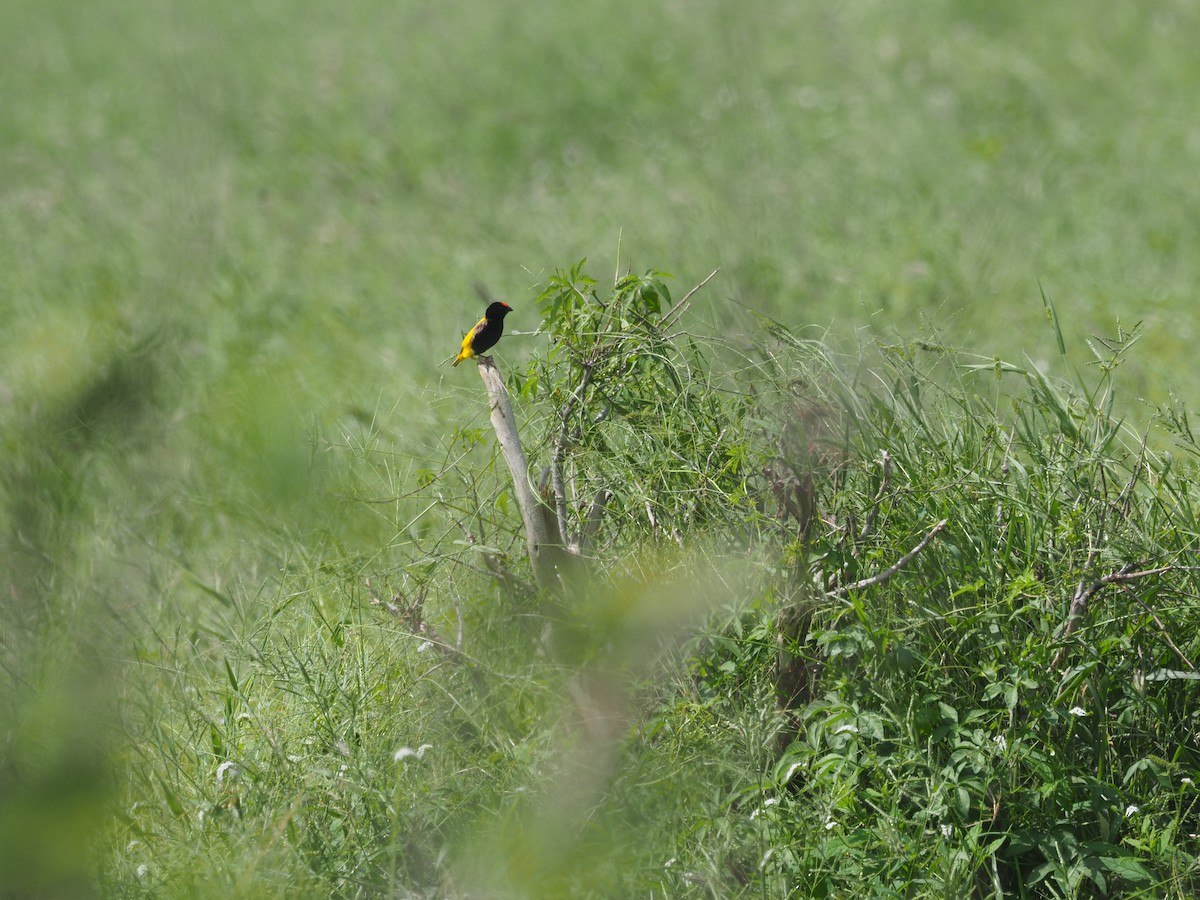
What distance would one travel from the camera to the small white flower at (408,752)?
8.39 feet

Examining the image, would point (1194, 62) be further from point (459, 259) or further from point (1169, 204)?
point (459, 259)

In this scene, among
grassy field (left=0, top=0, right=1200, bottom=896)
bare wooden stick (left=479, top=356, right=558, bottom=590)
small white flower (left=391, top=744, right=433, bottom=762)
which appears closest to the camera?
grassy field (left=0, top=0, right=1200, bottom=896)

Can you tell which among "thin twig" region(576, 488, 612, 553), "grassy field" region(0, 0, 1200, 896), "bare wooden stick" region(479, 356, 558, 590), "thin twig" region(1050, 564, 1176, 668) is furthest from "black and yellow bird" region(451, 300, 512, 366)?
"thin twig" region(1050, 564, 1176, 668)

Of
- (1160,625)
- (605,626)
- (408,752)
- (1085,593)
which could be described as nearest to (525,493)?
(408,752)

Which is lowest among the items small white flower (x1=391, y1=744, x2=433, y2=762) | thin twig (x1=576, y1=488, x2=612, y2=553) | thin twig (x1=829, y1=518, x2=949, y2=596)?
thin twig (x1=829, y1=518, x2=949, y2=596)

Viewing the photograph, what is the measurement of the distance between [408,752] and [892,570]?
1.01 metres

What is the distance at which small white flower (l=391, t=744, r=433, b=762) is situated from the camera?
101 inches

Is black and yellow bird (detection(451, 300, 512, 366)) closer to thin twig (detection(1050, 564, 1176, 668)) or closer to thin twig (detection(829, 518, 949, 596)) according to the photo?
thin twig (detection(829, 518, 949, 596))

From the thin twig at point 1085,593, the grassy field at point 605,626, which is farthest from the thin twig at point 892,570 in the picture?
the thin twig at point 1085,593

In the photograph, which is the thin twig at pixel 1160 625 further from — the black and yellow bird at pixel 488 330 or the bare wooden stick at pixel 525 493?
the black and yellow bird at pixel 488 330

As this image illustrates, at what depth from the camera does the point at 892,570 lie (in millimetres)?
2645

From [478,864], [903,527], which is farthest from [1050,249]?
[478,864]

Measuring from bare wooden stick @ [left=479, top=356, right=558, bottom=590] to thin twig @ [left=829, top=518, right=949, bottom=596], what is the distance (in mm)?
612

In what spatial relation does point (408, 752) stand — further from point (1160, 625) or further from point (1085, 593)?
point (1160, 625)
